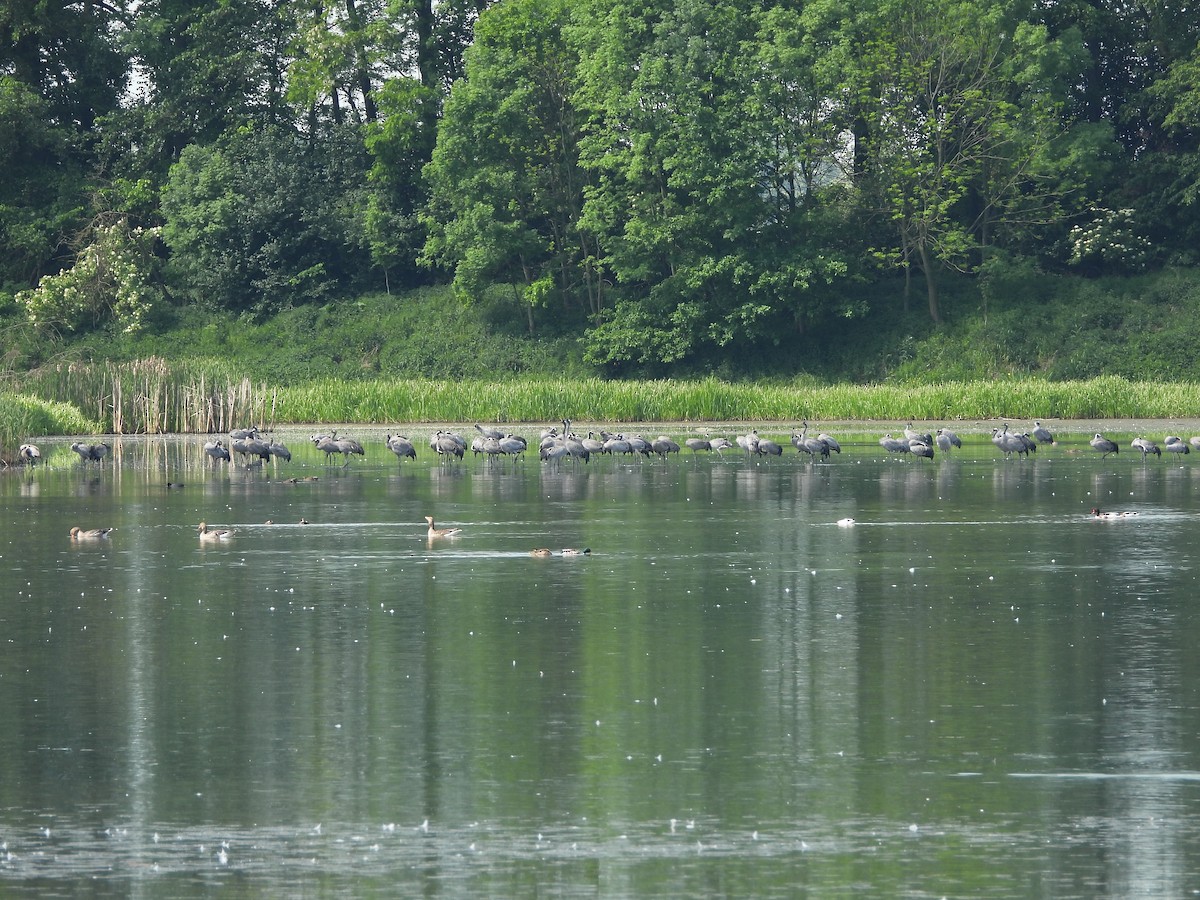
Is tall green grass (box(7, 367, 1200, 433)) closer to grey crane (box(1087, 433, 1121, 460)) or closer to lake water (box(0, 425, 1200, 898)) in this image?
grey crane (box(1087, 433, 1121, 460))

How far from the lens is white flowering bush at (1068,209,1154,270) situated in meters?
74.3

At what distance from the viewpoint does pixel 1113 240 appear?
74.5m

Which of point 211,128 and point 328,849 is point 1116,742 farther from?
point 211,128

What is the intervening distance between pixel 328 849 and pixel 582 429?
47237 millimetres

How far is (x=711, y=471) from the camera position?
40.6 m

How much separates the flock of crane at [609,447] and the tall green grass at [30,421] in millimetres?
512

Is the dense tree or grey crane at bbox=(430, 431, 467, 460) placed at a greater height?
the dense tree

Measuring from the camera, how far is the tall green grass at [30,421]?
45.9 metres

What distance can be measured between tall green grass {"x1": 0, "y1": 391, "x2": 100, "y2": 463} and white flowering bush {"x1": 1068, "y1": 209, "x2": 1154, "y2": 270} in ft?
125

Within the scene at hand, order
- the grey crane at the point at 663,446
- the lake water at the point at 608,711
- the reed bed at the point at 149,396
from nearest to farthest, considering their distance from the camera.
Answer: the lake water at the point at 608,711 < the grey crane at the point at 663,446 < the reed bed at the point at 149,396

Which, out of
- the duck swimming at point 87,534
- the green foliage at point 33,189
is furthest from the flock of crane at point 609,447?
the green foliage at point 33,189

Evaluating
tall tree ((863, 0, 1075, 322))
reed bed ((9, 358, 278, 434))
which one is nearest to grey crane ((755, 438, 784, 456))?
reed bed ((9, 358, 278, 434))

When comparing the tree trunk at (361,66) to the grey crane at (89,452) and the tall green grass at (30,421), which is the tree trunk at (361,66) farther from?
the grey crane at (89,452)

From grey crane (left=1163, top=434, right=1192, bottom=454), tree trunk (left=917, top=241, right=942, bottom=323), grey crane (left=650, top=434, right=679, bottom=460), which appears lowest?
grey crane (left=1163, top=434, right=1192, bottom=454)
